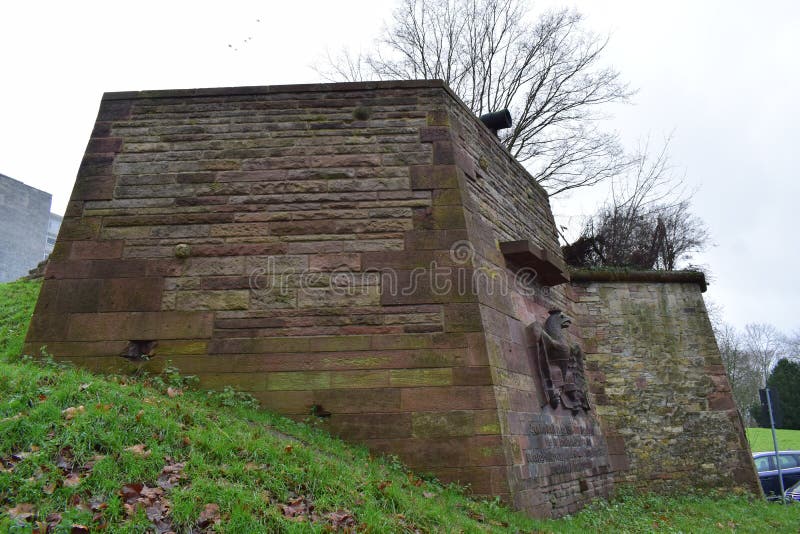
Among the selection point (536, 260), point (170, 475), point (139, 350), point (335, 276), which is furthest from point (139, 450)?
point (536, 260)

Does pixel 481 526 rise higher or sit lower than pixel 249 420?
lower

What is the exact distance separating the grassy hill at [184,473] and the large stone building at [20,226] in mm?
22825

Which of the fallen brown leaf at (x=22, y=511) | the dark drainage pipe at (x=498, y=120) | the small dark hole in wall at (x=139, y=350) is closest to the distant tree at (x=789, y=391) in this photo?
the dark drainage pipe at (x=498, y=120)

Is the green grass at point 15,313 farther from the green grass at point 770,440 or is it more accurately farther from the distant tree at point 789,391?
the distant tree at point 789,391

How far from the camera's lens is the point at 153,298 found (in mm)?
6355

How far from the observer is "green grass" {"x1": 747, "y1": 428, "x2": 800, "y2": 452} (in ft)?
67.7

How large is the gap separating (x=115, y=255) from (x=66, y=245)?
64cm

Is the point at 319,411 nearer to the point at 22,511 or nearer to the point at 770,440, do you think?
the point at 22,511

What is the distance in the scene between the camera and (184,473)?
143 inches

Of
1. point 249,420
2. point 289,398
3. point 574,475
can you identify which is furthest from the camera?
point 574,475

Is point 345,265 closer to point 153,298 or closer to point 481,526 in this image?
point 153,298

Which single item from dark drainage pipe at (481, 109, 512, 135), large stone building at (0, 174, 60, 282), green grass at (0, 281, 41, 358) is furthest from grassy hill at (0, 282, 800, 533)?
large stone building at (0, 174, 60, 282)

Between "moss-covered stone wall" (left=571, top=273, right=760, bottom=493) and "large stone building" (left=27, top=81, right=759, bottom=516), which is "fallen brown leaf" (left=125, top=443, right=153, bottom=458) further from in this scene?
"moss-covered stone wall" (left=571, top=273, right=760, bottom=493)

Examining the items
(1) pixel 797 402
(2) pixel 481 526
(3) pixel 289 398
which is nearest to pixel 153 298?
(3) pixel 289 398
